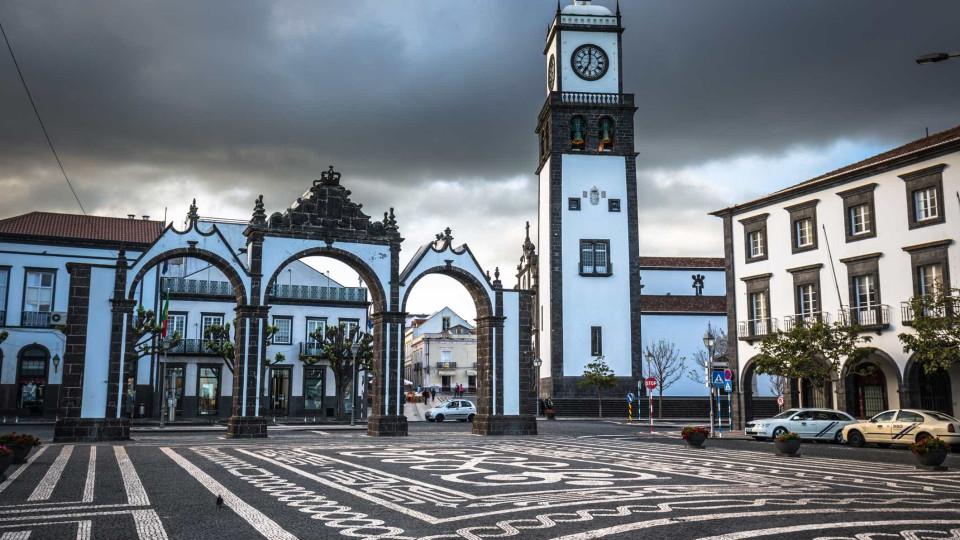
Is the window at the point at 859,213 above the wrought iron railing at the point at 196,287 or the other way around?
above

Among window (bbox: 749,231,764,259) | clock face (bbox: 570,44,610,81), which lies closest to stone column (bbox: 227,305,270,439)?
window (bbox: 749,231,764,259)

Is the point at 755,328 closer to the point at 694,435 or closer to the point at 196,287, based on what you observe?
the point at 694,435

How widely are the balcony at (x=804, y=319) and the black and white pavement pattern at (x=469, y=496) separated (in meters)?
13.5

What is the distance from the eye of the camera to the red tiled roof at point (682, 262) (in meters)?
66.2

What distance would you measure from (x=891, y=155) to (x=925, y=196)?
3.55 meters

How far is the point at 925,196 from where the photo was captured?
2991cm

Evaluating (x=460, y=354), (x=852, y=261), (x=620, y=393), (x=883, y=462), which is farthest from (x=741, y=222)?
(x=460, y=354)

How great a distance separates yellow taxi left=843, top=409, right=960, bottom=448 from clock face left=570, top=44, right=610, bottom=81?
1362 inches

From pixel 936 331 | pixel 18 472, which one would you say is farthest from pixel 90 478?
pixel 936 331

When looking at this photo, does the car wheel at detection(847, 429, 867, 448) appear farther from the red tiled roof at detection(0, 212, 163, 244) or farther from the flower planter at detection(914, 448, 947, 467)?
the red tiled roof at detection(0, 212, 163, 244)

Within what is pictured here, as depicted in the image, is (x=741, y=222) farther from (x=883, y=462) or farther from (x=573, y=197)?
(x=883, y=462)

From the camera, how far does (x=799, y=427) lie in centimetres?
2714

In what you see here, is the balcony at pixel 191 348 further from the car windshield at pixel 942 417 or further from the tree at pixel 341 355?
the car windshield at pixel 942 417

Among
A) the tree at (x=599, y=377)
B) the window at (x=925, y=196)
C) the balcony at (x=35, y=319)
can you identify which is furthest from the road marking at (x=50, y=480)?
the tree at (x=599, y=377)
